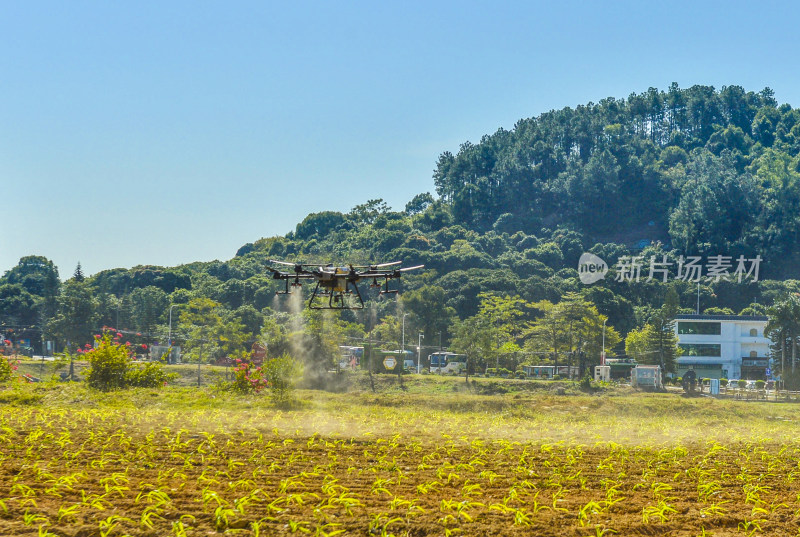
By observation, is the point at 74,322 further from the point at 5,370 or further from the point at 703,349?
the point at 703,349

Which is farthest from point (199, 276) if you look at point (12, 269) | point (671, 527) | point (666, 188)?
point (671, 527)

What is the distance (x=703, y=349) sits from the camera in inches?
3393

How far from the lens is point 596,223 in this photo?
175875mm

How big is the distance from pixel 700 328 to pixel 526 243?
2908 inches

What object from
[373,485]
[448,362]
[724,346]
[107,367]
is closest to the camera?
[373,485]

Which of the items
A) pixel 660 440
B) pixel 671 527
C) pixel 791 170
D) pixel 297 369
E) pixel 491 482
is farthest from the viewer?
pixel 791 170

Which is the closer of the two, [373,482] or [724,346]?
[373,482]

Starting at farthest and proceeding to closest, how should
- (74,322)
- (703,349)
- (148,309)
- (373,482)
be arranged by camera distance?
(148,309)
(703,349)
(74,322)
(373,482)

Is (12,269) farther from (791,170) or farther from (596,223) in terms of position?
(791,170)

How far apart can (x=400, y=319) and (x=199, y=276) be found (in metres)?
52.3

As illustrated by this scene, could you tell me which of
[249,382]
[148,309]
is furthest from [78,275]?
[249,382]

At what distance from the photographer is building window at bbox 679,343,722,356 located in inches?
3381

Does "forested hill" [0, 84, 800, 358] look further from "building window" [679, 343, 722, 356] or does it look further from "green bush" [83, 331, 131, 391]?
"green bush" [83, 331, 131, 391]

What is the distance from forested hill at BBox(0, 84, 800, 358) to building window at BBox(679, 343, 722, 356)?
15.4 m
